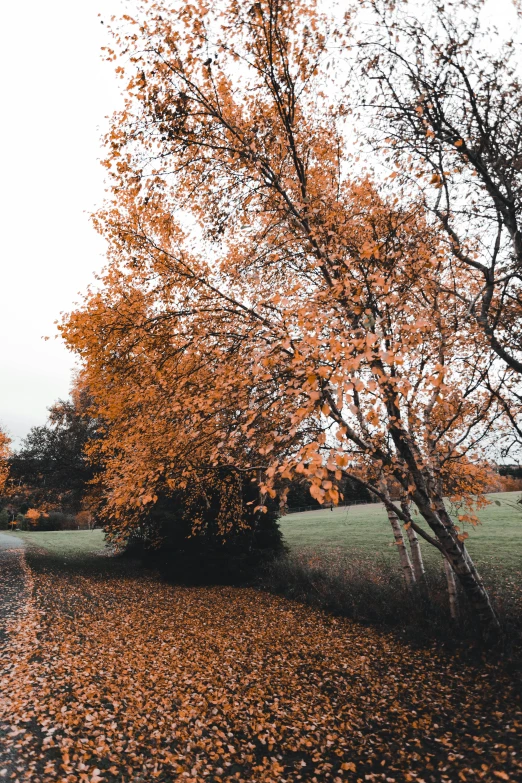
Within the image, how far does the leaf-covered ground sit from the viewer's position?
15.4 ft

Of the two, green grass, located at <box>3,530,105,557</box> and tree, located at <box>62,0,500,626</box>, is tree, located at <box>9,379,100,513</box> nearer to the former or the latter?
green grass, located at <box>3,530,105,557</box>

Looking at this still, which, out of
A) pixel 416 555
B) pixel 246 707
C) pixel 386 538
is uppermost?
pixel 416 555

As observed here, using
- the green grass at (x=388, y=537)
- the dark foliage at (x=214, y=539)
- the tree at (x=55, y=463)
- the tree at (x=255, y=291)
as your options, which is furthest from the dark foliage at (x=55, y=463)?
the tree at (x=255, y=291)

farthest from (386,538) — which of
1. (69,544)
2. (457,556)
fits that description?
(69,544)

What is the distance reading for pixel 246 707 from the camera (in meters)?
6.07

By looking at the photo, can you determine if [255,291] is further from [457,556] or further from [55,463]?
[55,463]

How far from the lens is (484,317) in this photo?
5902 millimetres

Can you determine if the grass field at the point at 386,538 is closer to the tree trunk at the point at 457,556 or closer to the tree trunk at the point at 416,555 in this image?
the tree trunk at the point at 416,555

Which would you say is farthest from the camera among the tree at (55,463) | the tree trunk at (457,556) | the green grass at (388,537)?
the tree at (55,463)

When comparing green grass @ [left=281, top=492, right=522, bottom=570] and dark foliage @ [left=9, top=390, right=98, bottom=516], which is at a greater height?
dark foliage @ [left=9, top=390, right=98, bottom=516]

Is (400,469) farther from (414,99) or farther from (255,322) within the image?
(414,99)

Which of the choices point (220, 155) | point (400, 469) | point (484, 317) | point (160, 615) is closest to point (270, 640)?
point (160, 615)

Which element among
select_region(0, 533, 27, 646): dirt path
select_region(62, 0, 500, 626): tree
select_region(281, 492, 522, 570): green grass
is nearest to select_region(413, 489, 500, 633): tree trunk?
select_region(62, 0, 500, 626): tree

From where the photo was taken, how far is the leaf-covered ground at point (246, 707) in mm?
4703
